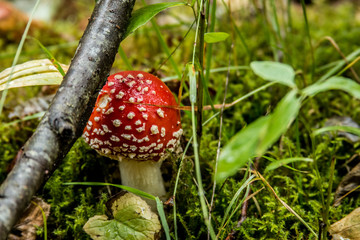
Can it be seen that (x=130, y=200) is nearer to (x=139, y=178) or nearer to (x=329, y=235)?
(x=139, y=178)

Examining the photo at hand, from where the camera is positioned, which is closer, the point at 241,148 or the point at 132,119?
the point at 241,148

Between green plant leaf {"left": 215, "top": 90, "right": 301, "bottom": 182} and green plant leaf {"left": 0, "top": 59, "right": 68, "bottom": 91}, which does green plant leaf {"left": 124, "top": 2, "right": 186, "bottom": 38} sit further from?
green plant leaf {"left": 215, "top": 90, "right": 301, "bottom": 182}

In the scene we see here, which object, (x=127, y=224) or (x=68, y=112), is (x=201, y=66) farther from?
(x=127, y=224)

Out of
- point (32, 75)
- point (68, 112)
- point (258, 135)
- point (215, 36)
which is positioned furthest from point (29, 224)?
point (258, 135)

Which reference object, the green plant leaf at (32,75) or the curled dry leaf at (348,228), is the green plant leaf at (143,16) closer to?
the green plant leaf at (32,75)

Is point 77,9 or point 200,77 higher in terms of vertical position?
point 77,9

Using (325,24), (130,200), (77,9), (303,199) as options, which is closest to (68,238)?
(130,200)

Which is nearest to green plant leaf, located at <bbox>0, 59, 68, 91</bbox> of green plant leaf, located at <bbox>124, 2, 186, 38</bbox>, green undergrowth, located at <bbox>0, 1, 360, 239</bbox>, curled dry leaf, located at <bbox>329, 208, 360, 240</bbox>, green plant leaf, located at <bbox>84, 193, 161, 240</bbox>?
green plant leaf, located at <bbox>124, 2, 186, 38</bbox>

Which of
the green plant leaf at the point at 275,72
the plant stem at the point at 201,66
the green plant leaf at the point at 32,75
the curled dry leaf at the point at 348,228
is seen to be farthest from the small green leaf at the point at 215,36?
the curled dry leaf at the point at 348,228
